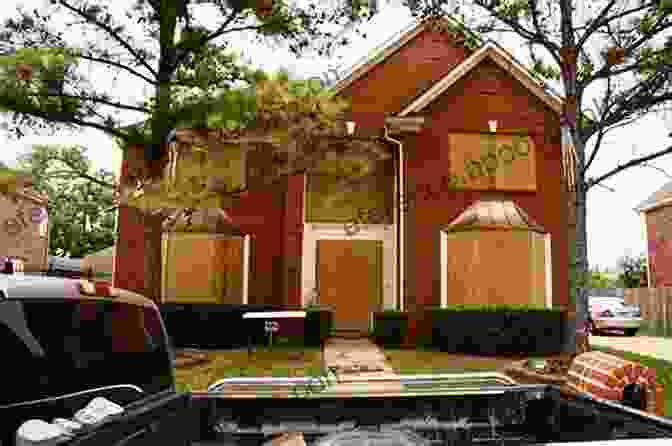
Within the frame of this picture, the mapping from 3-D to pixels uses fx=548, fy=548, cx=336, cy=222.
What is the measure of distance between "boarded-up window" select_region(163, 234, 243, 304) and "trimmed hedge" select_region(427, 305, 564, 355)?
23.3 feet

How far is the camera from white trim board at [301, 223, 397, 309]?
54.9ft

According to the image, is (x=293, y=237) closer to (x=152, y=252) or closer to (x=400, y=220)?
(x=400, y=220)

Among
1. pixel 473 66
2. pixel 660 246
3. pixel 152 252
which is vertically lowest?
pixel 152 252

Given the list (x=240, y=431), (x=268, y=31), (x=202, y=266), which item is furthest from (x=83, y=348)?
(x=202, y=266)

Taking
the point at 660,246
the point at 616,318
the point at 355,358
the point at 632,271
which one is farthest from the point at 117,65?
the point at 632,271

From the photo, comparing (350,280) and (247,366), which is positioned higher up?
(350,280)

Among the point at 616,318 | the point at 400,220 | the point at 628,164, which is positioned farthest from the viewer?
the point at 616,318

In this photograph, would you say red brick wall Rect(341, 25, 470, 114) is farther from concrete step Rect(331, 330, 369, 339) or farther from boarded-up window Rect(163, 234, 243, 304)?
concrete step Rect(331, 330, 369, 339)

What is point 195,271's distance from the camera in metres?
16.3

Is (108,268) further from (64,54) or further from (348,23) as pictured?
(348,23)

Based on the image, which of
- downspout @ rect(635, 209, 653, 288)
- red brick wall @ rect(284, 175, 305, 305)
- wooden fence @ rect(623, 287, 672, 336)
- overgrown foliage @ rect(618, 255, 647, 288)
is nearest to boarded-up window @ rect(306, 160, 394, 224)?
red brick wall @ rect(284, 175, 305, 305)

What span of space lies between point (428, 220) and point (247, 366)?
23.2 feet

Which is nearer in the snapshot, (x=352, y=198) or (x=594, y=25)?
(x=594, y=25)

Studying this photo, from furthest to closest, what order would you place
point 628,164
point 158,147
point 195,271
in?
1. point 195,271
2. point 158,147
3. point 628,164
